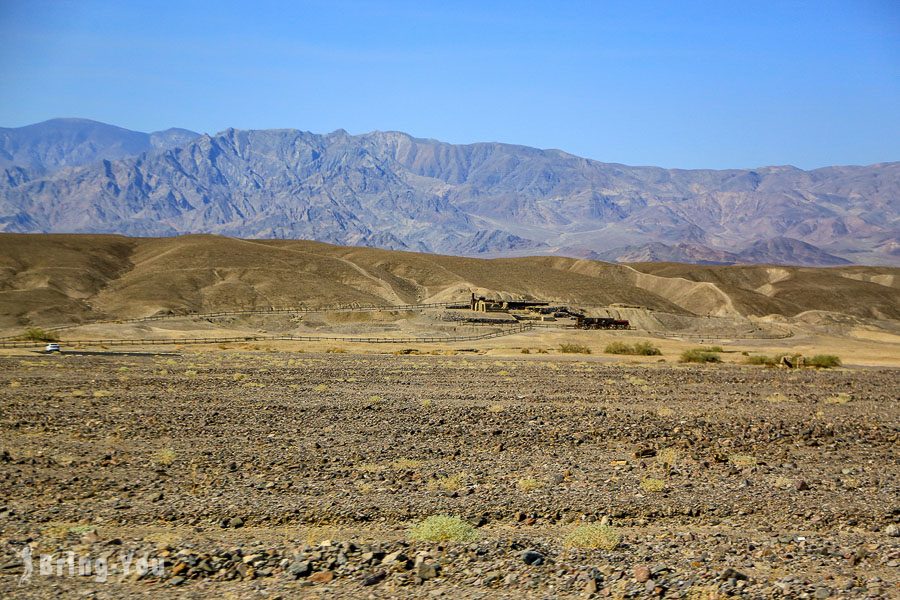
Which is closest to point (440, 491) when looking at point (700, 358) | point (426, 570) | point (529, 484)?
point (529, 484)

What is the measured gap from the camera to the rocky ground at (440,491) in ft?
42.0

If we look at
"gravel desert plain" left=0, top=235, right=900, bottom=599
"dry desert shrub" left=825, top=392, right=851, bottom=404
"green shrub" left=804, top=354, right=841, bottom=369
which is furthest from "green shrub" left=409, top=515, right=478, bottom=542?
"green shrub" left=804, top=354, right=841, bottom=369

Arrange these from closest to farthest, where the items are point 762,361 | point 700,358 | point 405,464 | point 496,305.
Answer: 1. point 405,464
2. point 762,361
3. point 700,358
4. point 496,305

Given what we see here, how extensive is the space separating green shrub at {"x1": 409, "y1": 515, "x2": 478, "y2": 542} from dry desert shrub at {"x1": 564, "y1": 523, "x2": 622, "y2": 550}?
64.3 inches

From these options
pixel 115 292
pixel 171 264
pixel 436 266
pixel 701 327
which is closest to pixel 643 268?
pixel 436 266

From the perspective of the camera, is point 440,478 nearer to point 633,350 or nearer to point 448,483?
point 448,483

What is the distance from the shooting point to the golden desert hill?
107500mm

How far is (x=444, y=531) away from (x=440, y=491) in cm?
332

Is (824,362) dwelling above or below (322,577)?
below

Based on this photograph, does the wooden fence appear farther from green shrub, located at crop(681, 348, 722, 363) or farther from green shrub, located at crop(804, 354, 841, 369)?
green shrub, located at crop(804, 354, 841, 369)

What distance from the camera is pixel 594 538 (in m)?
14.3

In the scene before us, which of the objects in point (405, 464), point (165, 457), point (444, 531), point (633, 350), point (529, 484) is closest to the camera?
point (444, 531)

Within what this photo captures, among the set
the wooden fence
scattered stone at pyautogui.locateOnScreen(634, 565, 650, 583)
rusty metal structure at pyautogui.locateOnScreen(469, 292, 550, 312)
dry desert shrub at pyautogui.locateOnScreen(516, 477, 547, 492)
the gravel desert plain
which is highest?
rusty metal structure at pyautogui.locateOnScreen(469, 292, 550, 312)

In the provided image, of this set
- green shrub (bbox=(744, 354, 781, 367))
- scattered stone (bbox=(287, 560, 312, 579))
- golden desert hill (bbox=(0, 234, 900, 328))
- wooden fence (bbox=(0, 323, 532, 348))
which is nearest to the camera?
scattered stone (bbox=(287, 560, 312, 579))
